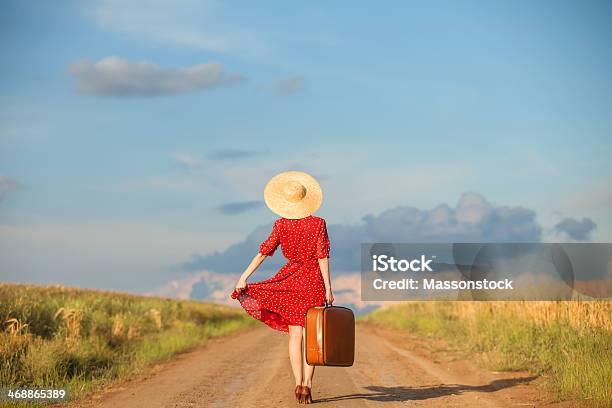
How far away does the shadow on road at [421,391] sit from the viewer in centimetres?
1202

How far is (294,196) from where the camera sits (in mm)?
11320

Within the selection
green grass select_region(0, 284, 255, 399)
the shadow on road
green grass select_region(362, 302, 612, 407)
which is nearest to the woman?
the shadow on road

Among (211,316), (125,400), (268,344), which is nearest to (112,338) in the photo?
(268,344)

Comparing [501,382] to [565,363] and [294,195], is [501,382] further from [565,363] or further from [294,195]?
[294,195]

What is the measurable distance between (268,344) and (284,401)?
1158cm

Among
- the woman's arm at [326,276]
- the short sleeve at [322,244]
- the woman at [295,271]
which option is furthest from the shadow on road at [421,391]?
the short sleeve at [322,244]

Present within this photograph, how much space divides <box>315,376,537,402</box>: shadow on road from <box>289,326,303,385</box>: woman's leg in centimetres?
72

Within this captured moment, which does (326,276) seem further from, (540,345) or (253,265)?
(540,345)

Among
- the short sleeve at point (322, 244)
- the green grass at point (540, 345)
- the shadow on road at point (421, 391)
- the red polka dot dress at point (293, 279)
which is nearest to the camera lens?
the short sleeve at point (322, 244)

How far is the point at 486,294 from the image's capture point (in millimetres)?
25406

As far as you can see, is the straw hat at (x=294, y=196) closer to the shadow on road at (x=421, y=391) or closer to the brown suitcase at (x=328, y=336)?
the brown suitcase at (x=328, y=336)

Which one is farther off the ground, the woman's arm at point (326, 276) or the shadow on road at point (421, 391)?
the woman's arm at point (326, 276)

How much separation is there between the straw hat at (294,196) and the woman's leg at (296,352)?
1.58 metres

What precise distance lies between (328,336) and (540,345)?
8025 mm
